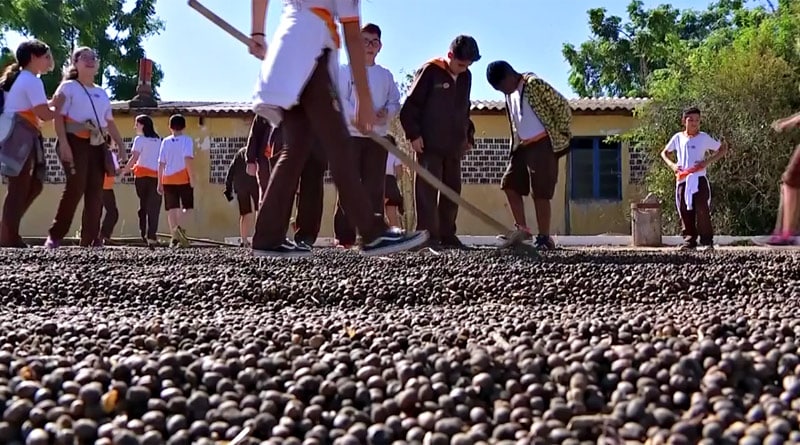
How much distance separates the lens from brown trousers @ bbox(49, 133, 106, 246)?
24.6 feet

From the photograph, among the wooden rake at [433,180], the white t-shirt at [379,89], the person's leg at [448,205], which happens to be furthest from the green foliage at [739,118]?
the wooden rake at [433,180]

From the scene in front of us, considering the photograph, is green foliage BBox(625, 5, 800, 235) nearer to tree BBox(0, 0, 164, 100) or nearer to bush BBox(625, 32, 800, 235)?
bush BBox(625, 32, 800, 235)

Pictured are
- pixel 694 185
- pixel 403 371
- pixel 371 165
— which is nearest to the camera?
pixel 403 371

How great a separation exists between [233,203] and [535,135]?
1103 cm

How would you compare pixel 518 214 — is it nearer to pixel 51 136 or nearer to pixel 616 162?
pixel 616 162

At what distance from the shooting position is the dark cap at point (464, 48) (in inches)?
305

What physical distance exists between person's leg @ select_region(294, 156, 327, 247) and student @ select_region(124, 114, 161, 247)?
5675 mm

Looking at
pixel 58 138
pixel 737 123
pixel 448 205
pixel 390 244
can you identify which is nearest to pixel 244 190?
pixel 58 138

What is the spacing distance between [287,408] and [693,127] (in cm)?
913

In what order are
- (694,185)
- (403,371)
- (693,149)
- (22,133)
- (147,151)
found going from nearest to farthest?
(403,371) < (22,133) < (694,185) < (693,149) < (147,151)

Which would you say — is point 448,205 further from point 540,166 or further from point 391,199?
point 391,199

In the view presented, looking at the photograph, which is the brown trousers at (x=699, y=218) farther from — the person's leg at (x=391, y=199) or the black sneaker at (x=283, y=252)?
the black sneaker at (x=283, y=252)

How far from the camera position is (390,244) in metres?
5.00

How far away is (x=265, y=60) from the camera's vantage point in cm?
516
